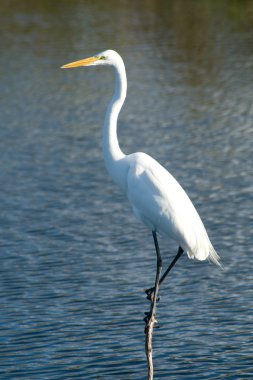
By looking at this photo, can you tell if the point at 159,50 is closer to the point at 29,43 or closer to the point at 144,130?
the point at 29,43

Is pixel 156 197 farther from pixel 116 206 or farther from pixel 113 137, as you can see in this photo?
pixel 116 206

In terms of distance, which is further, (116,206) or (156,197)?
(116,206)

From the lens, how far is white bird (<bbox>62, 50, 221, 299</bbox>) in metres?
7.26

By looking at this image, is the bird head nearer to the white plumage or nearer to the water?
the white plumage

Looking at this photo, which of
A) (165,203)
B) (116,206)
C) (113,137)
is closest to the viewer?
(165,203)

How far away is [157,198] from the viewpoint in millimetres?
7301

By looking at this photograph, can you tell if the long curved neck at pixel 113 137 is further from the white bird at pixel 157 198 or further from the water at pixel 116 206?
the water at pixel 116 206

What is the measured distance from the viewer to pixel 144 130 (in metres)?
15.5

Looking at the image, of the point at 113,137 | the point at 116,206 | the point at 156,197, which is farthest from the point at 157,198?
the point at 116,206

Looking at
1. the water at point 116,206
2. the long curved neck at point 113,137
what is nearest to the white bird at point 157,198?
the long curved neck at point 113,137

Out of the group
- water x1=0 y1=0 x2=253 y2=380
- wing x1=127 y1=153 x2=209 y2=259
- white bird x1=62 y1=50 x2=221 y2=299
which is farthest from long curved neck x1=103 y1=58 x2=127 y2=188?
water x1=0 y1=0 x2=253 y2=380

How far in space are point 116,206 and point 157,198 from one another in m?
4.68

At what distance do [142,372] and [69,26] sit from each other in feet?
61.7

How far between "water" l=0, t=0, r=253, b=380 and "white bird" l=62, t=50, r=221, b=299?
96 cm
